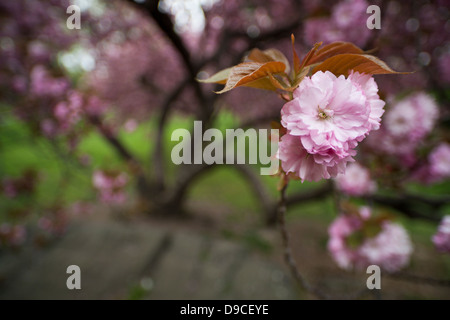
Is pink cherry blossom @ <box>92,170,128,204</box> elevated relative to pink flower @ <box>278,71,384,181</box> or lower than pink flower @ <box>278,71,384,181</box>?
elevated

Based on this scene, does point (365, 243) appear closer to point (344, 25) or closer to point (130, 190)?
point (344, 25)

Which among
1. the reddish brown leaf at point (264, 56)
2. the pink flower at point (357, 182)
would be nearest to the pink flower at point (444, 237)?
the pink flower at point (357, 182)

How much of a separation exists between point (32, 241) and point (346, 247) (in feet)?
10.1

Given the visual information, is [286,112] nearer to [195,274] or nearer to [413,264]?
[195,274]

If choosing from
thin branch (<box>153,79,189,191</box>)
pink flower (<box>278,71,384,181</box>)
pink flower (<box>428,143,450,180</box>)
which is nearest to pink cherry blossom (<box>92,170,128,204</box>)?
thin branch (<box>153,79,189,191</box>)

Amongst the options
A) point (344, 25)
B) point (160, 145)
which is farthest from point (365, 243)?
point (160, 145)

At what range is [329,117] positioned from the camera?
554mm

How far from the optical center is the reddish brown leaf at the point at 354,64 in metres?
0.56

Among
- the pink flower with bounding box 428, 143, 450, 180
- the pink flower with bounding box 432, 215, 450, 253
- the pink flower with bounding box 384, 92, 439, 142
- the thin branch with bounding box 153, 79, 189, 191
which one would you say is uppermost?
the thin branch with bounding box 153, 79, 189, 191

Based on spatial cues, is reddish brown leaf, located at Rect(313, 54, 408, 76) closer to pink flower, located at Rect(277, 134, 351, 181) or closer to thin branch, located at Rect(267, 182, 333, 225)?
pink flower, located at Rect(277, 134, 351, 181)

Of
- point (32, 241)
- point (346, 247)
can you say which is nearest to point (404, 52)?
point (346, 247)

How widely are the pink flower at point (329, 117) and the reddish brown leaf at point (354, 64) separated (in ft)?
0.14

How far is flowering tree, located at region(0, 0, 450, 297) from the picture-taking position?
56cm

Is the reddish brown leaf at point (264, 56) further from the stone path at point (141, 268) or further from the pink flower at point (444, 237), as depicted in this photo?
the stone path at point (141, 268)
